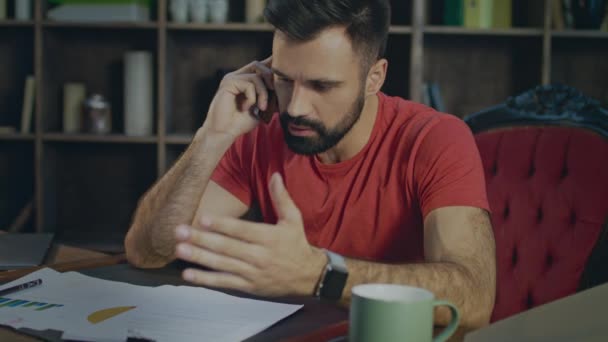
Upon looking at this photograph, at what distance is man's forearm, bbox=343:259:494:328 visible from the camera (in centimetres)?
99

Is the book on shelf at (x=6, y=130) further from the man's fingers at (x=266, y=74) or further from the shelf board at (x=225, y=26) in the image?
the man's fingers at (x=266, y=74)

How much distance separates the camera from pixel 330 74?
1.50m

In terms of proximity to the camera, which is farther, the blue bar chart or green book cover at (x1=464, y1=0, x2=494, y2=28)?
green book cover at (x1=464, y1=0, x2=494, y2=28)

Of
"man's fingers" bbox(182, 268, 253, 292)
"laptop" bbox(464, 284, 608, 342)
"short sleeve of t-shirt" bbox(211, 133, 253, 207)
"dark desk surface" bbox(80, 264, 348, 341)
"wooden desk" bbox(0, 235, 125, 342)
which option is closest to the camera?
"laptop" bbox(464, 284, 608, 342)

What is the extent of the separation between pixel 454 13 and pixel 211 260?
2.21 meters

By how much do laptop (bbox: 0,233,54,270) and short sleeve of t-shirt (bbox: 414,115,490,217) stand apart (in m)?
0.73

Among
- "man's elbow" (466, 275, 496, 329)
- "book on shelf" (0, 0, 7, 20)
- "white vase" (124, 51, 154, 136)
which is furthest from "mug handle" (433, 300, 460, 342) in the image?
"book on shelf" (0, 0, 7, 20)

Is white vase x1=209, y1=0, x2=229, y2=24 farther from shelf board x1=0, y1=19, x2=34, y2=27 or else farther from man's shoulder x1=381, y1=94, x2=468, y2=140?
man's shoulder x1=381, y1=94, x2=468, y2=140

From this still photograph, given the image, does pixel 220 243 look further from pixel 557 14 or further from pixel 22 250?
pixel 557 14

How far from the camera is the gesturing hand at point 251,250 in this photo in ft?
2.67

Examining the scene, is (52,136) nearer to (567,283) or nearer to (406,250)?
(406,250)

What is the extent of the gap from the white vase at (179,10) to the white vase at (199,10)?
28 millimetres

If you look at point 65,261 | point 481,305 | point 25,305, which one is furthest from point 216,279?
point 65,261

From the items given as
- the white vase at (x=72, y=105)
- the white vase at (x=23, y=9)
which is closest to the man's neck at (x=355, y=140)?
the white vase at (x=72, y=105)
